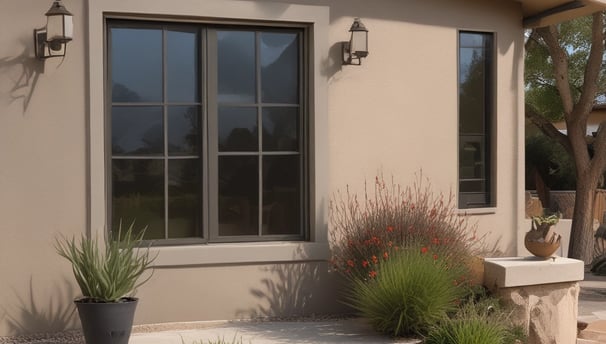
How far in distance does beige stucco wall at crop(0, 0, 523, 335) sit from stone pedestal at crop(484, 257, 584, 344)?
1.45 metres

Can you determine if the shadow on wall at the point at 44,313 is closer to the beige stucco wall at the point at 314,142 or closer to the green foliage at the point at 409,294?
the beige stucco wall at the point at 314,142

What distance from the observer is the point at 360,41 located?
834 cm

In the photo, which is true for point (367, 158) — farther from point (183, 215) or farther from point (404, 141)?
point (183, 215)

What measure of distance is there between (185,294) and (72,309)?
1.04 m

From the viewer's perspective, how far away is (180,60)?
8.02m

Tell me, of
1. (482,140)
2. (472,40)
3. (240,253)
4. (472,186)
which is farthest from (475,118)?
(240,253)

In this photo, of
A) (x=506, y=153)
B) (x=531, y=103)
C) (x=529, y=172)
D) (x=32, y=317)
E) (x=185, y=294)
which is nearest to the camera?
(x=32, y=317)

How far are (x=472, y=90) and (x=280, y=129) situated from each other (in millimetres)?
2515

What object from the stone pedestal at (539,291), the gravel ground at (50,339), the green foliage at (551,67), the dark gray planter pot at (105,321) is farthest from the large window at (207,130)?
the green foliage at (551,67)

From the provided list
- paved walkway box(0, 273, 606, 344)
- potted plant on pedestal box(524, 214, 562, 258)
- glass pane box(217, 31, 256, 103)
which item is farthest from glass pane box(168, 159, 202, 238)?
potted plant on pedestal box(524, 214, 562, 258)

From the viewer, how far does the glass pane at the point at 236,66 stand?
321 inches

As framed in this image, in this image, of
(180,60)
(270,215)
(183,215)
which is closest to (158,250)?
(183,215)

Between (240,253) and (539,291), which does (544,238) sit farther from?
(240,253)

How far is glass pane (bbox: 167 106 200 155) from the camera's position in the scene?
26.2 ft
